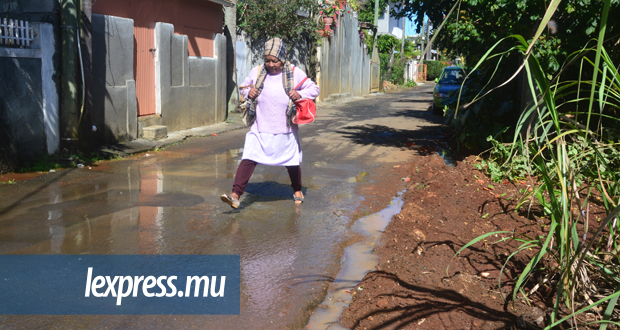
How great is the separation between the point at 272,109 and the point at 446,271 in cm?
299

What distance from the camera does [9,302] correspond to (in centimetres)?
380

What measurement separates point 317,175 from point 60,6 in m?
4.78

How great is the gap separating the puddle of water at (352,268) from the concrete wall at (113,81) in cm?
611

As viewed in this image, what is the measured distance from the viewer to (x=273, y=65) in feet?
20.5

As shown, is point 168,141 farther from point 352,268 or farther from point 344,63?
point 344,63

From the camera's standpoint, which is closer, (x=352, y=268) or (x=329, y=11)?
(x=352, y=268)

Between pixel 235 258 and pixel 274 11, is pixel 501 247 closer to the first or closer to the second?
pixel 235 258

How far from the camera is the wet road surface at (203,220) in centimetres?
390

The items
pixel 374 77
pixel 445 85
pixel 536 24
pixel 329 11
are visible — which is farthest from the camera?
pixel 374 77

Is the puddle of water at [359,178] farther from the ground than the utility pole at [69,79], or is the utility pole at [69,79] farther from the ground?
the utility pole at [69,79]

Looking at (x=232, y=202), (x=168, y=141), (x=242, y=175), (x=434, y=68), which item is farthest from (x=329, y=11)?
(x=434, y=68)

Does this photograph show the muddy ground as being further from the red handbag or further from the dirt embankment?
the red handbag

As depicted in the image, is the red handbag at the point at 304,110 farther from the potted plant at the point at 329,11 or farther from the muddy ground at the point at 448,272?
the potted plant at the point at 329,11

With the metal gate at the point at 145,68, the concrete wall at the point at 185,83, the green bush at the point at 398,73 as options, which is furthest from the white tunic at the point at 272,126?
the green bush at the point at 398,73
